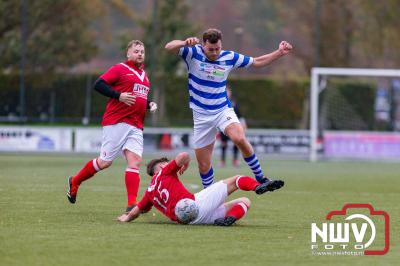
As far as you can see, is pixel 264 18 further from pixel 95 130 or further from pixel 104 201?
pixel 104 201

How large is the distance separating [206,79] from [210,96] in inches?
8.6

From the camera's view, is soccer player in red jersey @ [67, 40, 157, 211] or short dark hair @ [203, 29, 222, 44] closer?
short dark hair @ [203, 29, 222, 44]

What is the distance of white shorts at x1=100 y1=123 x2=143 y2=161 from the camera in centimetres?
1208

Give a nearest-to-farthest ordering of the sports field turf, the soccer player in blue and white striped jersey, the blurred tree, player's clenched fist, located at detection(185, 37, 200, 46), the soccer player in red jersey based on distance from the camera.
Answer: the sports field turf
player's clenched fist, located at detection(185, 37, 200, 46)
the soccer player in blue and white striped jersey
the soccer player in red jersey
the blurred tree

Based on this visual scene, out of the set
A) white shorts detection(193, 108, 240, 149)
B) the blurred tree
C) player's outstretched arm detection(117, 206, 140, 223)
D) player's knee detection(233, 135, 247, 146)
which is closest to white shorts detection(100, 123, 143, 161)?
white shorts detection(193, 108, 240, 149)

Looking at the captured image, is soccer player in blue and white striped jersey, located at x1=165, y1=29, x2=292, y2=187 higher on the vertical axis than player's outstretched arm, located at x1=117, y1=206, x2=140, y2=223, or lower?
higher

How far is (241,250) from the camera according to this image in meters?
8.54

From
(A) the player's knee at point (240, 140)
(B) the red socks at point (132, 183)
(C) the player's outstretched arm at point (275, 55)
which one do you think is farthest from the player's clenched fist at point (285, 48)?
(B) the red socks at point (132, 183)

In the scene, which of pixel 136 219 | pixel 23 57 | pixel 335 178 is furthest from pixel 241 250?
pixel 23 57

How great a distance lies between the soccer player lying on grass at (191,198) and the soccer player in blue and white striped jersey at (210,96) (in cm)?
105

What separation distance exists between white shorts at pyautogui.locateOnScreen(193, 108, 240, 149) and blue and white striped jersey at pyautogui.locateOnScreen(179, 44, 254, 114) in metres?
0.07

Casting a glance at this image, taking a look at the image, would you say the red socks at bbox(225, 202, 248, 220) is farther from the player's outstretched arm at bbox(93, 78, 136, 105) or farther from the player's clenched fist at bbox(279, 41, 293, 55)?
the player's clenched fist at bbox(279, 41, 293, 55)

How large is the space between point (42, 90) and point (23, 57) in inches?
52.5

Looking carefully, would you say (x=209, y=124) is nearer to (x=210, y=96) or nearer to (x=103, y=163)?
Answer: (x=210, y=96)
